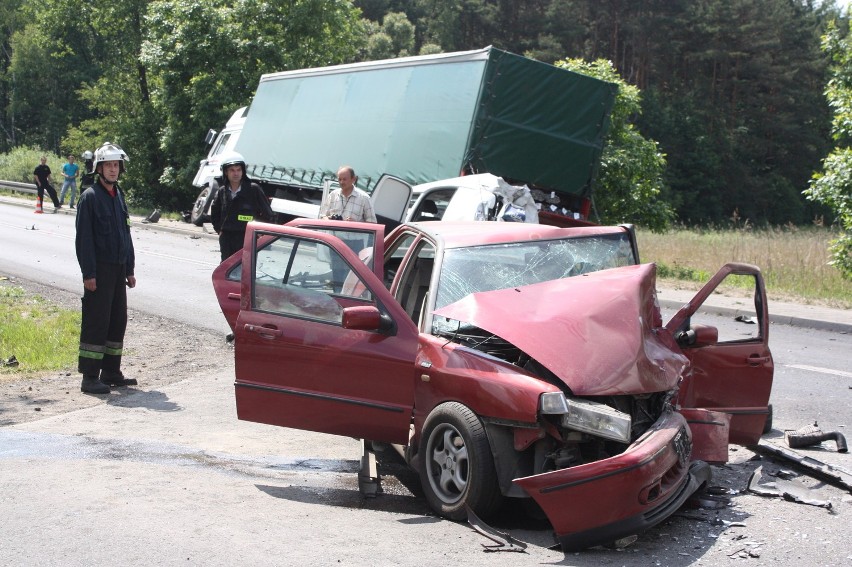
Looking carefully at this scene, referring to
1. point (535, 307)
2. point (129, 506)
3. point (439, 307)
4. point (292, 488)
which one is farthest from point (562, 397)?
point (129, 506)

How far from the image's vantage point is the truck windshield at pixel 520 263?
19.7 ft

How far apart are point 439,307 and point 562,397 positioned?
1245 millimetres

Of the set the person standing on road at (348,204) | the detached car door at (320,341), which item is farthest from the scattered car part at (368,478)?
the person standing on road at (348,204)

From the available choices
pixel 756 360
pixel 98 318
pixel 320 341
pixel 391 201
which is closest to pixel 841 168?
pixel 391 201

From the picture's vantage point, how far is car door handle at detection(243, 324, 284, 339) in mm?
6125

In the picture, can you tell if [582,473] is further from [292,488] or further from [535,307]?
[292,488]

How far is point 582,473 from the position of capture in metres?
4.62

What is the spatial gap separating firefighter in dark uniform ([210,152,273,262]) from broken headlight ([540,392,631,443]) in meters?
5.95

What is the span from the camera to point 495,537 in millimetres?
4926

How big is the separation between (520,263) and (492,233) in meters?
0.39

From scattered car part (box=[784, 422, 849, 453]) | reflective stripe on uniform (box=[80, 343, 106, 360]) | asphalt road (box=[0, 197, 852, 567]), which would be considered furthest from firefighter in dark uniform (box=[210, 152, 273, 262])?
scattered car part (box=[784, 422, 849, 453])

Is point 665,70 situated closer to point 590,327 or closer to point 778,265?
point 778,265

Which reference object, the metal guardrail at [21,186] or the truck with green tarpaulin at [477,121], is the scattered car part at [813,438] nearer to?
the truck with green tarpaulin at [477,121]

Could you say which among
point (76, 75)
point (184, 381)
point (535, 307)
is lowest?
point (184, 381)
